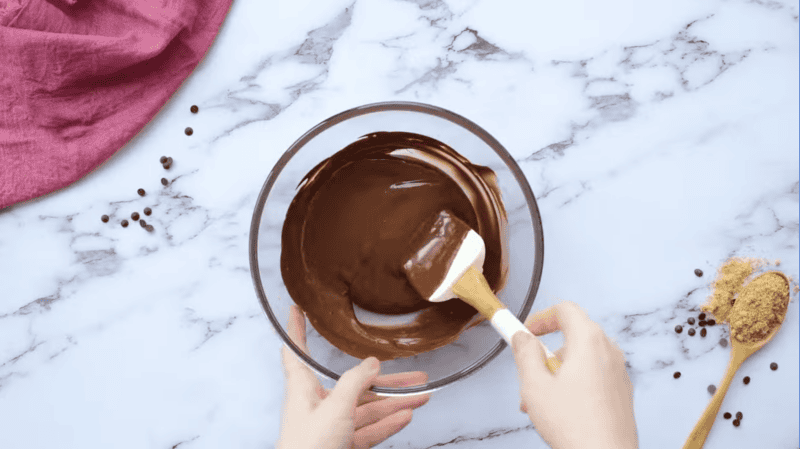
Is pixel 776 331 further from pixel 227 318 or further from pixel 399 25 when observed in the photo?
pixel 227 318

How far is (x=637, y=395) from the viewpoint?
4.21 feet

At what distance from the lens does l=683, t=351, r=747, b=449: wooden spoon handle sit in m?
1.26

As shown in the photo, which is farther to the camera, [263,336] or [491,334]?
[263,336]

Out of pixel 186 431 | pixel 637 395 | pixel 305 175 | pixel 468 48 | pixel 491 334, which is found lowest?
pixel 637 395

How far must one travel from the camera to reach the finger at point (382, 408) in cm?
119

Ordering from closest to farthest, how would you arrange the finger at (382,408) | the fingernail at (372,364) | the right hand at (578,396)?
1. the right hand at (578,396)
2. the fingernail at (372,364)
3. the finger at (382,408)

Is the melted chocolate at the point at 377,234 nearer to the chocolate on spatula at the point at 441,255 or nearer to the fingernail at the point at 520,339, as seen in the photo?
the chocolate on spatula at the point at 441,255

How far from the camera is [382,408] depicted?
120 centimetres

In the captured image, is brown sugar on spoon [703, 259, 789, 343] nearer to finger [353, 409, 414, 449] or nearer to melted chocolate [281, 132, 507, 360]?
melted chocolate [281, 132, 507, 360]

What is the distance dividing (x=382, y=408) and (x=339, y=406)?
0.21 metres

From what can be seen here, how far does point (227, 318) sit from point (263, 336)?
9 centimetres

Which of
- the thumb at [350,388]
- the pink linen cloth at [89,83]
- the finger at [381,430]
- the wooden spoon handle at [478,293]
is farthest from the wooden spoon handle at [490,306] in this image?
the pink linen cloth at [89,83]

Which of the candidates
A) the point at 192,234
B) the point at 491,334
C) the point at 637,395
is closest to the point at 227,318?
the point at 192,234

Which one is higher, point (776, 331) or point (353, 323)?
point (353, 323)
